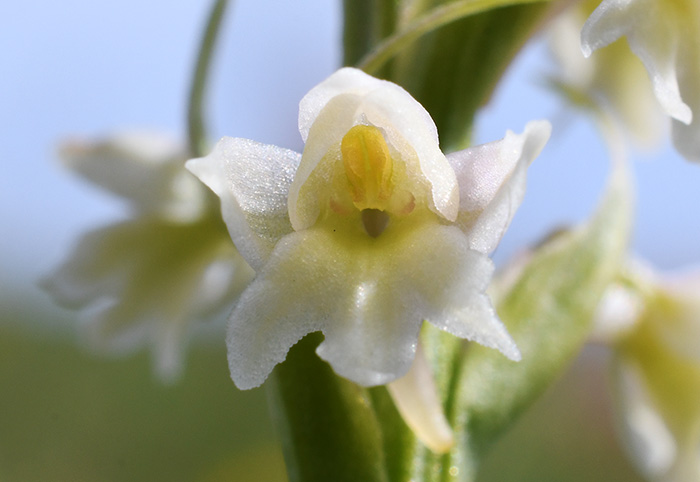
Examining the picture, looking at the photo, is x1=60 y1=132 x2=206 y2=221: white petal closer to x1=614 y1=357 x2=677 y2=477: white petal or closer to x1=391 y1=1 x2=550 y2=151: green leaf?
x1=391 y1=1 x2=550 y2=151: green leaf

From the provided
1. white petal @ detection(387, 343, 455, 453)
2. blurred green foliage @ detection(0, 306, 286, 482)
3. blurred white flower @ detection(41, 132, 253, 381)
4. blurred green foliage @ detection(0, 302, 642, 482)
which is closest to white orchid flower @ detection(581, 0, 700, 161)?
white petal @ detection(387, 343, 455, 453)

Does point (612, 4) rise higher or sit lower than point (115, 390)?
higher

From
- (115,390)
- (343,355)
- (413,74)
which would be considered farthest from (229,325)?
(115,390)

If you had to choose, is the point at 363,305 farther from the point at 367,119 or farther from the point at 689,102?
the point at 689,102

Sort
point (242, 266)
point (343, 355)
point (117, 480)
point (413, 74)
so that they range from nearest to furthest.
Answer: point (343, 355), point (413, 74), point (242, 266), point (117, 480)

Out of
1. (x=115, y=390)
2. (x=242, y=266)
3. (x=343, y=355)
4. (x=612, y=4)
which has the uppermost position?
(x=612, y=4)

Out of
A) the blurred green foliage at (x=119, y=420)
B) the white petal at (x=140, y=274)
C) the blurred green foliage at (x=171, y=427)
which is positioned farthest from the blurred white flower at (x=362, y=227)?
the blurred green foliage at (x=119, y=420)

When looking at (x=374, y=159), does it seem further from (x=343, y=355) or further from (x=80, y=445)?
(x=80, y=445)
